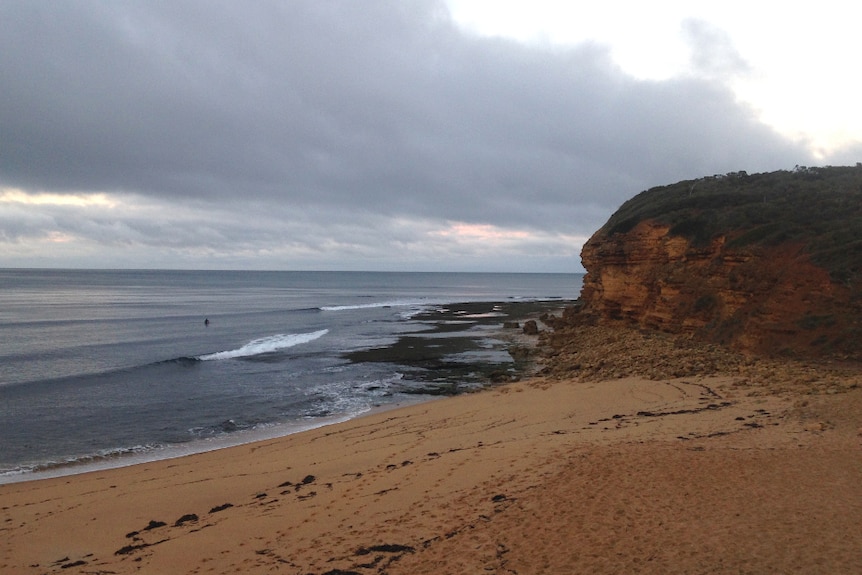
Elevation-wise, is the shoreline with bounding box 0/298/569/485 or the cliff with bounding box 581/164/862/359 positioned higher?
the cliff with bounding box 581/164/862/359

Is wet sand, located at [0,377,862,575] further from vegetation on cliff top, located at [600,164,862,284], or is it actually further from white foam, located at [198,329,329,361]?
white foam, located at [198,329,329,361]

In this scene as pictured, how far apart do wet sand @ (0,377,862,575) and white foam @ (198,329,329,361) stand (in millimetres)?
18743

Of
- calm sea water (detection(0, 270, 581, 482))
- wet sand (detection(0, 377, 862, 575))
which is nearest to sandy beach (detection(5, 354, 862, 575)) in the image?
wet sand (detection(0, 377, 862, 575))

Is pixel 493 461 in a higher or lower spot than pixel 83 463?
higher

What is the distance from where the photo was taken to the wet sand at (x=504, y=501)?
6695mm

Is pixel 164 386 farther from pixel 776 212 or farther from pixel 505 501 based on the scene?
pixel 776 212

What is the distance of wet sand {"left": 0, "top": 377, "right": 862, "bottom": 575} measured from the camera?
6.70 metres

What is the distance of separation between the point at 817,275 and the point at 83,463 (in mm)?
23822

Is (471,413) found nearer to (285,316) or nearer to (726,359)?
(726,359)

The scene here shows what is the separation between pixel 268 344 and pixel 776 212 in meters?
29.8

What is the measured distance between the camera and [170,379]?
83.4 ft

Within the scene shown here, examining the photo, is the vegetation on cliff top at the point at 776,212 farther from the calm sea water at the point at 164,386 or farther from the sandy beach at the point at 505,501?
the calm sea water at the point at 164,386

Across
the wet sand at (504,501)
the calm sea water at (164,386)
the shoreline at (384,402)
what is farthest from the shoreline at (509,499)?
the calm sea water at (164,386)

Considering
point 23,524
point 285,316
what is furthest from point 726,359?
point 285,316
